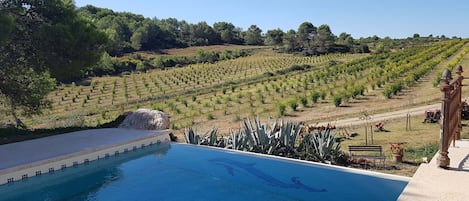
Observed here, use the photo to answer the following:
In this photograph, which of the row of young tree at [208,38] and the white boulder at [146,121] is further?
the row of young tree at [208,38]

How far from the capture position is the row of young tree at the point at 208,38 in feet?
258

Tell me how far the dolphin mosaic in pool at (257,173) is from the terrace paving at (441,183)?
2.21 meters

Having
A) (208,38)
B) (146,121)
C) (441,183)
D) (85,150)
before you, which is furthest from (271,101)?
(208,38)

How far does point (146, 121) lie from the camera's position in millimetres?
13945

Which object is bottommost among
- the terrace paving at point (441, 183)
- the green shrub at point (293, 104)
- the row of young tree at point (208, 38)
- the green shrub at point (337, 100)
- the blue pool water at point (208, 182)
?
the blue pool water at point (208, 182)

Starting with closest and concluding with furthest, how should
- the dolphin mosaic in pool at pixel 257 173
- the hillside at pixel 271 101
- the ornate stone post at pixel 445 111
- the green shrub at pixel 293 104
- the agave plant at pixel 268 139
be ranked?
the ornate stone post at pixel 445 111
the dolphin mosaic in pool at pixel 257 173
the agave plant at pixel 268 139
the hillside at pixel 271 101
the green shrub at pixel 293 104

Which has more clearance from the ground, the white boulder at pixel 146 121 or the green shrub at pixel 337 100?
the green shrub at pixel 337 100

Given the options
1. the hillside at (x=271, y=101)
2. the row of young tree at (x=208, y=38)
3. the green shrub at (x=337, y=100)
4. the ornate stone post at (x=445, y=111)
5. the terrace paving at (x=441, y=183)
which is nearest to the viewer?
the terrace paving at (x=441, y=183)

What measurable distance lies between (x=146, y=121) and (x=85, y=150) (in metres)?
3.37

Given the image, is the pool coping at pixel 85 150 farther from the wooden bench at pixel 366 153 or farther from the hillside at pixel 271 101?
the wooden bench at pixel 366 153

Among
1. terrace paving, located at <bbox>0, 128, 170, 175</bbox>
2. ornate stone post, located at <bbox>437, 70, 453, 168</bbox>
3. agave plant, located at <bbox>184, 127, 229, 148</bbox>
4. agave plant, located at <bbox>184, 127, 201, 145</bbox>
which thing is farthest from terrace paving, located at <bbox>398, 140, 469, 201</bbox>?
terrace paving, located at <bbox>0, 128, 170, 175</bbox>

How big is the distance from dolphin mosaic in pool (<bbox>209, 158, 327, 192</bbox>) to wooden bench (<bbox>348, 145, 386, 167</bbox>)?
1653 mm

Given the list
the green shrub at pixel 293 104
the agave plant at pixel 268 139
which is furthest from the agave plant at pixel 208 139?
the green shrub at pixel 293 104

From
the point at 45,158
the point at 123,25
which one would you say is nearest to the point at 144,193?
the point at 45,158
